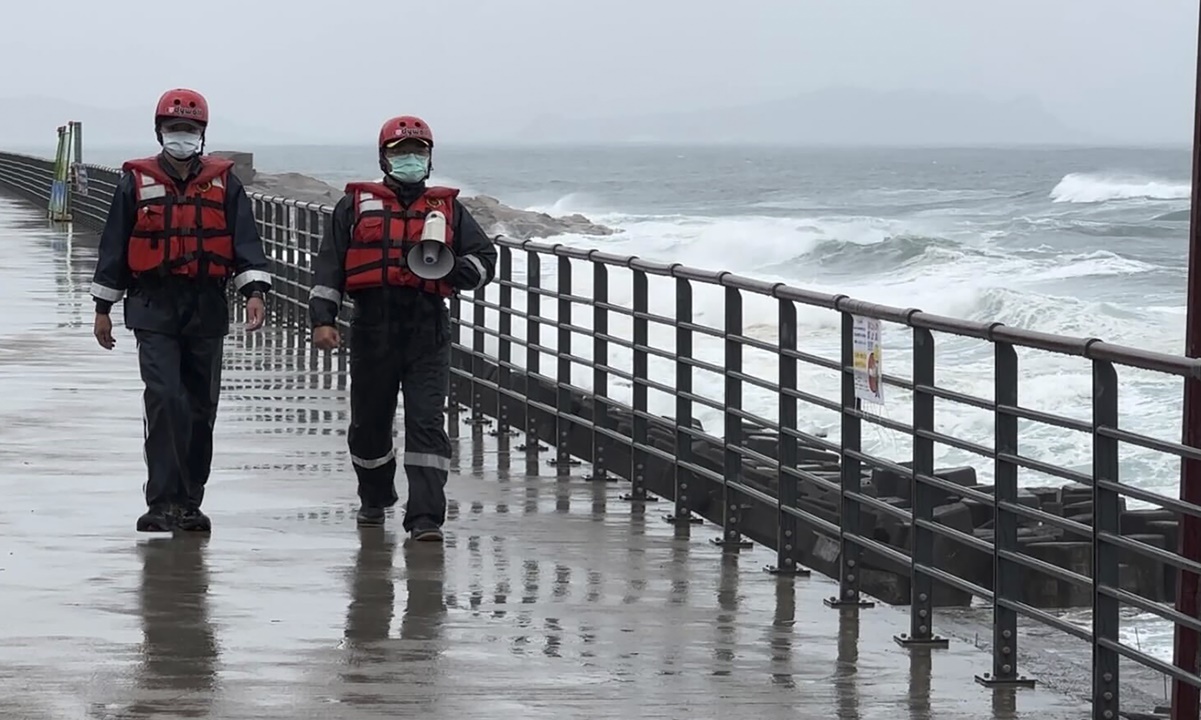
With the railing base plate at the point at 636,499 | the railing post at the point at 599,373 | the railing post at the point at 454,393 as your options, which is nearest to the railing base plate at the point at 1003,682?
the railing base plate at the point at 636,499

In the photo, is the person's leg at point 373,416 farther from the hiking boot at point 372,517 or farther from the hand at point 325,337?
the hand at point 325,337

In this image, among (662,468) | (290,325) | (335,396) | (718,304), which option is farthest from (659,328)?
(662,468)

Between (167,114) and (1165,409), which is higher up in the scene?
(167,114)

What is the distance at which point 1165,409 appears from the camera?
88.8ft

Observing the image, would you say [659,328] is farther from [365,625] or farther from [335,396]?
[365,625]

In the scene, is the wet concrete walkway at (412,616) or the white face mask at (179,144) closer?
the wet concrete walkway at (412,616)

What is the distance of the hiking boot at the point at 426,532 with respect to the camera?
983 cm

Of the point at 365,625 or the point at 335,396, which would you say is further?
the point at 335,396

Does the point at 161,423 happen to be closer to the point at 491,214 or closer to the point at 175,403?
the point at 175,403

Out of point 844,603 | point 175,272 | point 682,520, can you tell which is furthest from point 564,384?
point 844,603

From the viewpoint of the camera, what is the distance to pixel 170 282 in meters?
9.83

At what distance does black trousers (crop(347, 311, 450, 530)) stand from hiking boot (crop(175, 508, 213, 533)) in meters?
0.83

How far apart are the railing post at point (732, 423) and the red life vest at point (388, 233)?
1240mm

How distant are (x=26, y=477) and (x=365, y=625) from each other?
4224 millimetres
